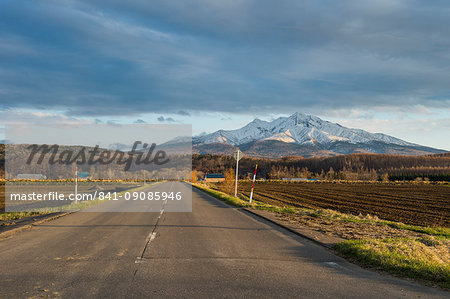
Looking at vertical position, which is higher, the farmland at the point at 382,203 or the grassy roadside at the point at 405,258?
the grassy roadside at the point at 405,258

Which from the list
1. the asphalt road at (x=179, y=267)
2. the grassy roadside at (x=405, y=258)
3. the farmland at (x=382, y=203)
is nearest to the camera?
the asphalt road at (x=179, y=267)

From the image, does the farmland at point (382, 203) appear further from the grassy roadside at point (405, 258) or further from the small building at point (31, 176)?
the small building at point (31, 176)

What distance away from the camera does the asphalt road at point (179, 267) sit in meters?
5.65

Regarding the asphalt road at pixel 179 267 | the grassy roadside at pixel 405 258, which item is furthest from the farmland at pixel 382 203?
the asphalt road at pixel 179 267

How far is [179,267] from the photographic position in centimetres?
709

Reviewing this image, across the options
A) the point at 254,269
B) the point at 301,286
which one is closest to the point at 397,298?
the point at 301,286

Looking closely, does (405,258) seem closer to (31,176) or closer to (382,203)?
(382,203)

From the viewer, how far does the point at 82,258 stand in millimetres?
7777

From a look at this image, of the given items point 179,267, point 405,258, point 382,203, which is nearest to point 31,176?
point 382,203

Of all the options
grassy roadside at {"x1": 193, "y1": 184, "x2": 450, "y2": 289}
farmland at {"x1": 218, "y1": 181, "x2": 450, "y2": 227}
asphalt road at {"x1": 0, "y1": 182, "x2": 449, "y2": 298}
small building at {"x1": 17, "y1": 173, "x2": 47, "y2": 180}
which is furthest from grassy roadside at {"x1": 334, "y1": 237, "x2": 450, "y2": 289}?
small building at {"x1": 17, "y1": 173, "x2": 47, "y2": 180}

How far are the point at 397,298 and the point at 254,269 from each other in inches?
102

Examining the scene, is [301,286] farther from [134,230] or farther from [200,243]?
[134,230]

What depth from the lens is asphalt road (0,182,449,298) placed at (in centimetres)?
565

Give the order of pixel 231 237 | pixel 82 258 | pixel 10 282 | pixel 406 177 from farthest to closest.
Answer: pixel 406 177 → pixel 231 237 → pixel 82 258 → pixel 10 282
